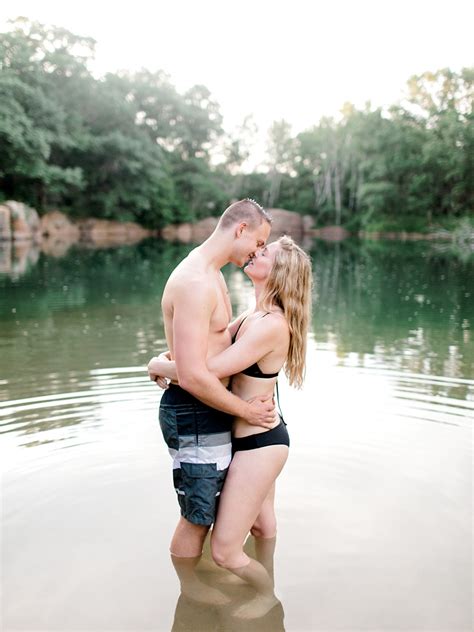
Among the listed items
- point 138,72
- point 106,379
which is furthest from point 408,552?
point 138,72

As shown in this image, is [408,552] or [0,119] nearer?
[408,552]

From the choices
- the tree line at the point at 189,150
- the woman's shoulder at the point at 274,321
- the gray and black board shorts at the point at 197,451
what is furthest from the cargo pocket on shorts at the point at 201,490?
the tree line at the point at 189,150

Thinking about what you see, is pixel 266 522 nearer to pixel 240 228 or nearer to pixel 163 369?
pixel 163 369

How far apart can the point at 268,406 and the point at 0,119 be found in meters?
35.6

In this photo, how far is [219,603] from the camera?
337 centimetres

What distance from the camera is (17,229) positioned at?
35719 mm

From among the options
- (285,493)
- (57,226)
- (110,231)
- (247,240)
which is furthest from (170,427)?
(110,231)

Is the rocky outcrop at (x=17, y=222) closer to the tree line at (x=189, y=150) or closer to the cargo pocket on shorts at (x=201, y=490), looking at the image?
the tree line at (x=189, y=150)

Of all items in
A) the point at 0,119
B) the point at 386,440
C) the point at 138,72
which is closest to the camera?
the point at 386,440

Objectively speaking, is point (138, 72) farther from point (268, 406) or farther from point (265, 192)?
point (268, 406)

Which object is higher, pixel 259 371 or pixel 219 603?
pixel 259 371

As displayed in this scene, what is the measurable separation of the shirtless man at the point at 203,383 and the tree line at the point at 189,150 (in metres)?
34.8

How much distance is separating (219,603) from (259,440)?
81 centimetres

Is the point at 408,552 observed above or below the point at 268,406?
below
